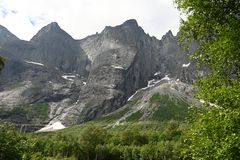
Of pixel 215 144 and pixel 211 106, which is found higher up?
pixel 211 106

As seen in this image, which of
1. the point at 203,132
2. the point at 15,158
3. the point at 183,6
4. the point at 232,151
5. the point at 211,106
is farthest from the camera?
the point at 15,158

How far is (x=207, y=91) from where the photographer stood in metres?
24.8

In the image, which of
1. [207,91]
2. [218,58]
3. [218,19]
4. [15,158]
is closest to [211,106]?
[207,91]

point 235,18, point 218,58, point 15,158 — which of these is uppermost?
point 235,18

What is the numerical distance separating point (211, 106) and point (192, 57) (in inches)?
182

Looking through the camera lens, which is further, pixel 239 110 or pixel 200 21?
pixel 200 21

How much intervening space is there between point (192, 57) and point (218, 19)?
357cm

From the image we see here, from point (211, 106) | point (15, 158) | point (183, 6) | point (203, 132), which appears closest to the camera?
point (203, 132)

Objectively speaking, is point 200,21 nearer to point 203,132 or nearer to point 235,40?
point 235,40

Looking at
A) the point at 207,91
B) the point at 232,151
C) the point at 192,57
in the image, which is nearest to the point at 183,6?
the point at 192,57

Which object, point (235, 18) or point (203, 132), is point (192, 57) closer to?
point (235, 18)

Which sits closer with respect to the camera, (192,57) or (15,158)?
(192,57)

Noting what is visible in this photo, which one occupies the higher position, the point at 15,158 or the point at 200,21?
the point at 200,21

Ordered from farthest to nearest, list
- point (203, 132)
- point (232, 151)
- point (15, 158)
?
point (15, 158)
point (203, 132)
point (232, 151)
